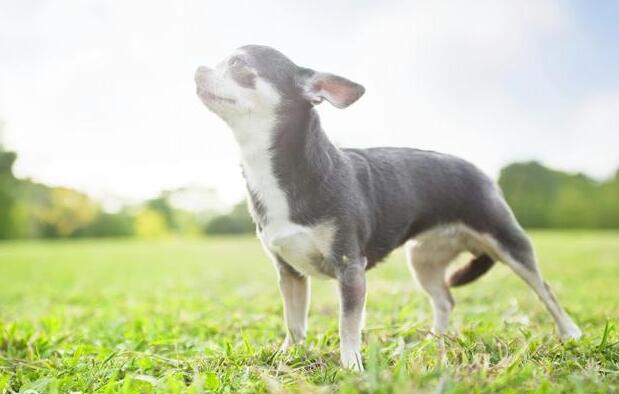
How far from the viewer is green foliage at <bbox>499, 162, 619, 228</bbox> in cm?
3981

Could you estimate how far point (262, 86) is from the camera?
138 inches

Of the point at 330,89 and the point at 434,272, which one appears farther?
the point at 434,272

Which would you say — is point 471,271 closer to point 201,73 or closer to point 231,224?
point 201,73

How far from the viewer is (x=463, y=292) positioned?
7957mm

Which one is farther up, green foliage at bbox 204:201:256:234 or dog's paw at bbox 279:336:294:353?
dog's paw at bbox 279:336:294:353

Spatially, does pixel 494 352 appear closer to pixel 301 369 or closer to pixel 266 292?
pixel 301 369

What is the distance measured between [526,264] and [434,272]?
0.72 m

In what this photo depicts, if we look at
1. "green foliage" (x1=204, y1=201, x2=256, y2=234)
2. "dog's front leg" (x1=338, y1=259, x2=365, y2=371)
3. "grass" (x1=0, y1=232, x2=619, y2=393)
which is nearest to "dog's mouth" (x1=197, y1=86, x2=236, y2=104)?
"dog's front leg" (x1=338, y1=259, x2=365, y2=371)

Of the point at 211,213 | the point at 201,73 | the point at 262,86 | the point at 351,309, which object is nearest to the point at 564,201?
the point at 211,213

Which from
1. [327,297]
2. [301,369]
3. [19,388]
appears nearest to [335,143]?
[301,369]

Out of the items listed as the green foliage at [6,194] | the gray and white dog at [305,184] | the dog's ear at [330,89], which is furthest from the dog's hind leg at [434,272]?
the green foliage at [6,194]

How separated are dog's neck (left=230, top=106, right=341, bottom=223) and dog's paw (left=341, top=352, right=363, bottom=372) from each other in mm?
805

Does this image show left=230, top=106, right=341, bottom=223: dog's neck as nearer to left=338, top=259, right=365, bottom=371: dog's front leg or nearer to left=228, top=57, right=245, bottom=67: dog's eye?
left=228, top=57, right=245, bottom=67: dog's eye

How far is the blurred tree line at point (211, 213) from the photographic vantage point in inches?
1533
